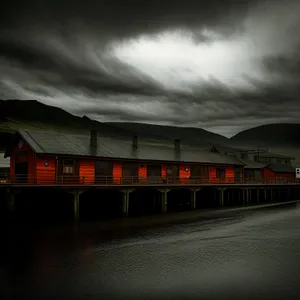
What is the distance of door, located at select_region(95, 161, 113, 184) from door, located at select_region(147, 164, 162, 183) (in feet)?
15.7

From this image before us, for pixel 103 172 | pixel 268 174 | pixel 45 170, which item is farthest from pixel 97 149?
pixel 268 174

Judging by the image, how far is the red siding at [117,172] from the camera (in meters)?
32.5

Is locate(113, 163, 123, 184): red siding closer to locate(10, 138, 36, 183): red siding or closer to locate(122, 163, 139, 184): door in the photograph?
locate(122, 163, 139, 184): door

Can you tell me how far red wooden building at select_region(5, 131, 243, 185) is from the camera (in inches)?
1125

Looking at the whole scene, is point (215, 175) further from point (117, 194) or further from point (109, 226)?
Result: point (109, 226)

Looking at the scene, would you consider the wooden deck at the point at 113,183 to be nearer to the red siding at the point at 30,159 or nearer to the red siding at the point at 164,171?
the red siding at the point at 30,159

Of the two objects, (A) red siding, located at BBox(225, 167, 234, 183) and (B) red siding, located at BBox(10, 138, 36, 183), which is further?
(A) red siding, located at BBox(225, 167, 234, 183)

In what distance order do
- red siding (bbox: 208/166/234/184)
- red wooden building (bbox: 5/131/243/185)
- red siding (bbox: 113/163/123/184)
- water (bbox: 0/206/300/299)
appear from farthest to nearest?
red siding (bbox: 208/166/234/184), red siding (bbox: 113/163/123/184), red wooden building (bbox: 5/131/243/185), water (bbox: 0/206/300/299)

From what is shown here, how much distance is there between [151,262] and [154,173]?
767 inches

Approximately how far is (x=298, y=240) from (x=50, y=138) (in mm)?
23268

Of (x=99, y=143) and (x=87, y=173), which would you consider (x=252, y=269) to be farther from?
(x=99, y=143)

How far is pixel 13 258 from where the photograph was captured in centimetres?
1723

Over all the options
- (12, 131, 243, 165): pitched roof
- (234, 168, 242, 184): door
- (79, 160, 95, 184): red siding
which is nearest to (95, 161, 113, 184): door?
(79, 160, 95, 184): red siding

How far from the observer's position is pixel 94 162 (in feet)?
102
